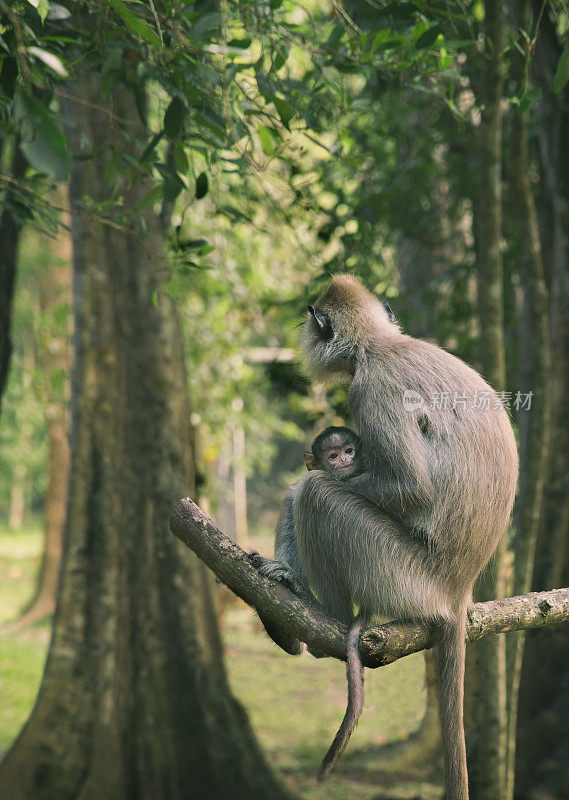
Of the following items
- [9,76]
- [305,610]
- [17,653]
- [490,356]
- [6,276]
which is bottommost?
[17,653]

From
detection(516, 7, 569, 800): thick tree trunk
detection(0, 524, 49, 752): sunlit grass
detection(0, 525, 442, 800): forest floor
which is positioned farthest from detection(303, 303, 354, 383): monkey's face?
detection(0, 524, 49, 752): sunlit grass

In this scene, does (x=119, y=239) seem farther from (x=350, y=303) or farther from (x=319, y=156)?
(x=350, y=303)

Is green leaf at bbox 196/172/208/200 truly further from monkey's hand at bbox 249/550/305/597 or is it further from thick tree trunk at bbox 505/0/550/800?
thick tree trunk at bbox 505/0/550/800

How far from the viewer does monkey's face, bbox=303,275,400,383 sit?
3.15 metres

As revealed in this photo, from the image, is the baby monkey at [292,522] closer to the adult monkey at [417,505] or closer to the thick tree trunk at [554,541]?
the adult monkey at [417,505]

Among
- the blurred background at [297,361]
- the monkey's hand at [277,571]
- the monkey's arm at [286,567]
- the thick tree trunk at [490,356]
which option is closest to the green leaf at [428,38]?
the blurred background at [297,361]

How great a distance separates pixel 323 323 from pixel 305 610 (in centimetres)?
114

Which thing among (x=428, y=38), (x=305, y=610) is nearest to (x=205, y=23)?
(x=428, y=38)

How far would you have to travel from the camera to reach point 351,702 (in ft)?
7.76

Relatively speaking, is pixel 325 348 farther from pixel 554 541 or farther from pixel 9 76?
pixel 554 541

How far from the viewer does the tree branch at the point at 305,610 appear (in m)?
2.51

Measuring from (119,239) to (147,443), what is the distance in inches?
56.7

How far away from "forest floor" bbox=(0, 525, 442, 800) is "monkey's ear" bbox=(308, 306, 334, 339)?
2211 millimetres

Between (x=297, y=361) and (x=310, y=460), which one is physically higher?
(x=297, y=361)
